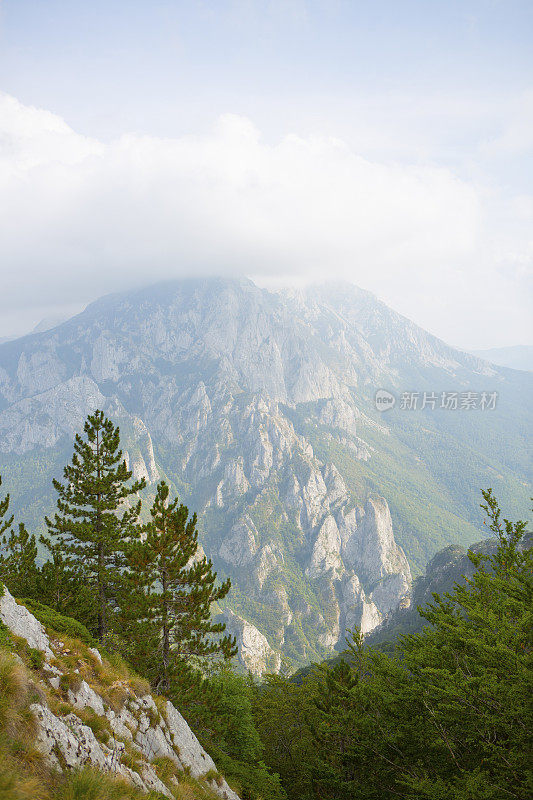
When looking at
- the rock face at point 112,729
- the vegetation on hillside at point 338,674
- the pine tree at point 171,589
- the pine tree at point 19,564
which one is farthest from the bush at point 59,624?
the pine tree at point 19,564

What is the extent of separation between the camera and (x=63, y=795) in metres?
7.07

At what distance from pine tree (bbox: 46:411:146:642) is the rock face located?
27.6 ft

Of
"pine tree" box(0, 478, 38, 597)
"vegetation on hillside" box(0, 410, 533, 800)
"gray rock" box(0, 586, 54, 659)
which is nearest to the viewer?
"vegetation on hillside" box(0, 410, 533, 800)

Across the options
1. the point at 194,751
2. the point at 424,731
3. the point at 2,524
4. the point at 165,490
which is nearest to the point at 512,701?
the point at 424,731

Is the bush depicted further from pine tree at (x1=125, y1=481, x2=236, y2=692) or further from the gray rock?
pine tree at (x1=125, y1=481, x2=236, y2=692)

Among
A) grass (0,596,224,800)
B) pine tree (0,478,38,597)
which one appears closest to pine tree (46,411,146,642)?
pine tree (0,478,38,597)

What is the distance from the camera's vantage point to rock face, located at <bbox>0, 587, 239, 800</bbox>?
9062 millimetres

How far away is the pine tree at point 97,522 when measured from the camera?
73.8 ft

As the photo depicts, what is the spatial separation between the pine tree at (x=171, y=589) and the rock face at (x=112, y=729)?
11.3 ft

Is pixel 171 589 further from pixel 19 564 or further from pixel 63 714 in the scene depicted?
pixel 19 564

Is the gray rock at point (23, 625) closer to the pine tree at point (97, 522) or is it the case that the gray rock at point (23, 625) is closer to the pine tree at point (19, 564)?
the pine tree at point (97, 522)

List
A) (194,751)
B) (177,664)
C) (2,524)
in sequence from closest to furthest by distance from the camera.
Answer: (194,751), (177,664), (2,524)

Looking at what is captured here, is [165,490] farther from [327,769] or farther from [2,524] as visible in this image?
[327,769]

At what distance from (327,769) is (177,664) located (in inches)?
405
